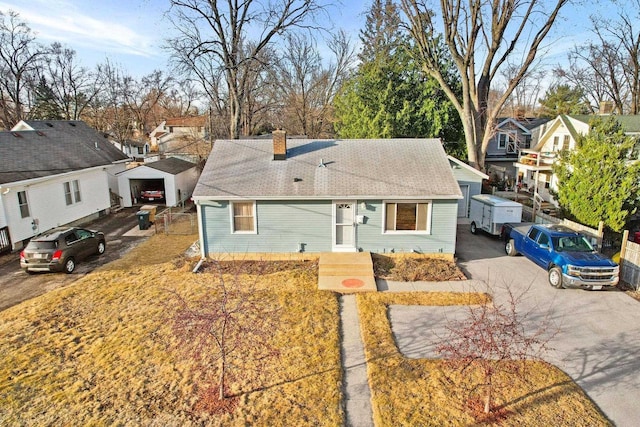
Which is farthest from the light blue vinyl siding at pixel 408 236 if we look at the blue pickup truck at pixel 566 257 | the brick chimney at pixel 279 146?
the brick chimney at pixel 279 146

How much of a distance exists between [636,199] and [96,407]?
777 inches

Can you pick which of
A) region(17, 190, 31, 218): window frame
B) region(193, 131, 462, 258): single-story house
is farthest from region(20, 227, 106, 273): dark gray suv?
region(193, 131, 462, 258): single-story house

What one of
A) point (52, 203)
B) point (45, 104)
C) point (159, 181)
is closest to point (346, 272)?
point (52, 203)

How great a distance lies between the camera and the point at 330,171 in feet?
51.8

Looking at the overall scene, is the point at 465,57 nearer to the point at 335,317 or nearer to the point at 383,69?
the point at 383,69

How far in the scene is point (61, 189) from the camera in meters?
19.9

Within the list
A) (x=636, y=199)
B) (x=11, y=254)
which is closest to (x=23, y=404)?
(x=11, y=254)

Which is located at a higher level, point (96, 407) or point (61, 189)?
point (61, 189)

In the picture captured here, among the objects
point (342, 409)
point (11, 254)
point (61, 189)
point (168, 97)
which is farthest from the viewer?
point (168, 97)

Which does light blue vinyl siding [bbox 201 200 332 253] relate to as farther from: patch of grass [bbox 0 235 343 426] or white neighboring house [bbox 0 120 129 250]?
white neighboring house [bbox 0 120 129 250]

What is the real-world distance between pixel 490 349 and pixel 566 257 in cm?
799

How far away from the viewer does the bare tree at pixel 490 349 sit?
6992 mm

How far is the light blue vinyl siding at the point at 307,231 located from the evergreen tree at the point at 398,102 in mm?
12447

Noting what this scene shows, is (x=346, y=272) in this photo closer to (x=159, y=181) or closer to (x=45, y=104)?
(x=159, y=181)
